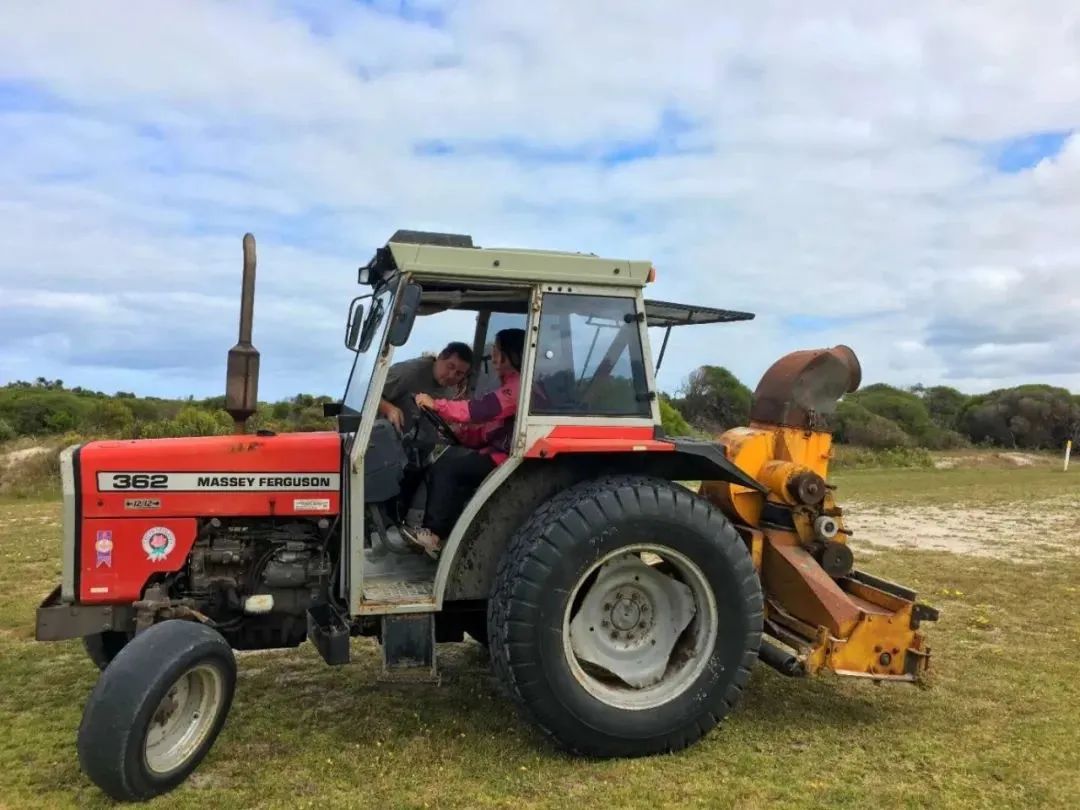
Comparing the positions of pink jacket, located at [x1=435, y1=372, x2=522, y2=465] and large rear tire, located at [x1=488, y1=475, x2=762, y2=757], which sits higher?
pink jacket, located at [x1=435, y1=372, x2=522, y2=465]

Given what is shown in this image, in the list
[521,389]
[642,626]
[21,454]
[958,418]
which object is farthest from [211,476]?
[958,418]

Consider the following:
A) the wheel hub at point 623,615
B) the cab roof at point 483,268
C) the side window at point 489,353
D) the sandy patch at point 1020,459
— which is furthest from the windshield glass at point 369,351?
the sandy patch at point 1020,459

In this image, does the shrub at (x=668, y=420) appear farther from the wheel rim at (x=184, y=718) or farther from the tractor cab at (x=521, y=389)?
the wheel rim at (x=184, y=718)

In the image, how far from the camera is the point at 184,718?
157 inches

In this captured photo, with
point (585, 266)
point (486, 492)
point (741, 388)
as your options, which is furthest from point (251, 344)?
point (741, 388)

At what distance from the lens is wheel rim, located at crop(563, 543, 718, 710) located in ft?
14.5

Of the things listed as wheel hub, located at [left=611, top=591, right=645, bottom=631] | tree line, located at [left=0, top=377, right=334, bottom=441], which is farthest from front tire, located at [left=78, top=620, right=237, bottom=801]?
tree line, located at [left=0, top=377, right=334, bottom=441]

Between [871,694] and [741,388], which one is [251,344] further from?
[741,388]

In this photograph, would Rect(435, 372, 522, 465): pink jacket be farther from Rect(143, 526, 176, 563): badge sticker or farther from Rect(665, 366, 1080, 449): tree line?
Rect(665, 366, 1080, 449): tree line

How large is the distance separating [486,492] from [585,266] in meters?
1.22

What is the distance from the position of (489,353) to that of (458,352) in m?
0.18

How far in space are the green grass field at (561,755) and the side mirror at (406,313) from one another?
6.49ft

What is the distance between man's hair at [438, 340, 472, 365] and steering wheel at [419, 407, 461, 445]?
497 mm

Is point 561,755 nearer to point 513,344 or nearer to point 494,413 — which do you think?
point 494,413
